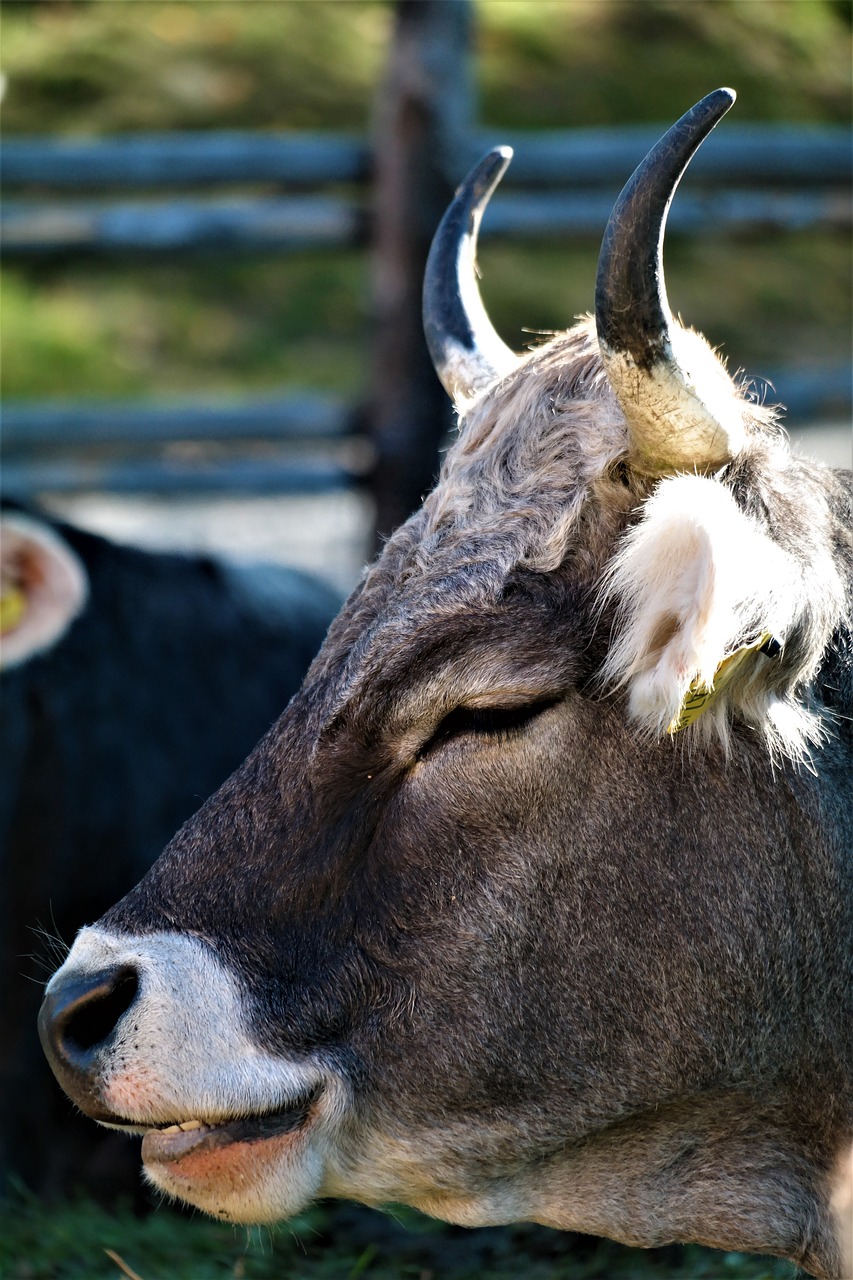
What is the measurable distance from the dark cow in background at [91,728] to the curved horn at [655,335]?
8.37 ft

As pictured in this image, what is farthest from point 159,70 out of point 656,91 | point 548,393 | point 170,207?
point 548,393

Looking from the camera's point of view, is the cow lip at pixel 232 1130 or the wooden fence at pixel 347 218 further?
the wooden fence at pixel 347 218

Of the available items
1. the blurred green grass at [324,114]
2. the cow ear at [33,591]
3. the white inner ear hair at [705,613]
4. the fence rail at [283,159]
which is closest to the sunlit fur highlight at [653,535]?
the white inner ear hair at [705,613]

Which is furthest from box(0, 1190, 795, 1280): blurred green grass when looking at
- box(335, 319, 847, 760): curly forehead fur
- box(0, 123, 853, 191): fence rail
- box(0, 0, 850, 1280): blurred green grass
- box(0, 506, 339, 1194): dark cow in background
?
box(0, 0, 850, 1280): blurred green grass

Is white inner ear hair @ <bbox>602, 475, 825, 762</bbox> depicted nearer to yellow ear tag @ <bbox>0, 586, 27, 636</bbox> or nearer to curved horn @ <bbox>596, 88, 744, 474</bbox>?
curved horn @ <bbox>596, 88, 744, 474</bbox>

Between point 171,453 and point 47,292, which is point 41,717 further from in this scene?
point 47,292

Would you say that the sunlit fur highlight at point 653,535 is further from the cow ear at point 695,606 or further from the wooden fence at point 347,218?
the wooden fence at point 347,218

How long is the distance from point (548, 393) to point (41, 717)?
2.48 metres

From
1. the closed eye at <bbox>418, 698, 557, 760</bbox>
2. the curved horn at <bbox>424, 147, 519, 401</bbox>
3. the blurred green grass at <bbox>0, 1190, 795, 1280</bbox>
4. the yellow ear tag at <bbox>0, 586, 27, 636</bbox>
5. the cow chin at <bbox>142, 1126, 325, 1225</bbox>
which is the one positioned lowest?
the blurred green grass at <bbox>0, 1190, 795, 1280</bbox>

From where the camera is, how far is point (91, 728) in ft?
15.5

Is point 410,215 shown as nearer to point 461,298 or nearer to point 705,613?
point 461,298

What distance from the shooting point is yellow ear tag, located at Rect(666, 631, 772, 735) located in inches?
86.4

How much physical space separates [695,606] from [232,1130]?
1.08 meters

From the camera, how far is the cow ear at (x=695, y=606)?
7.02 ft
